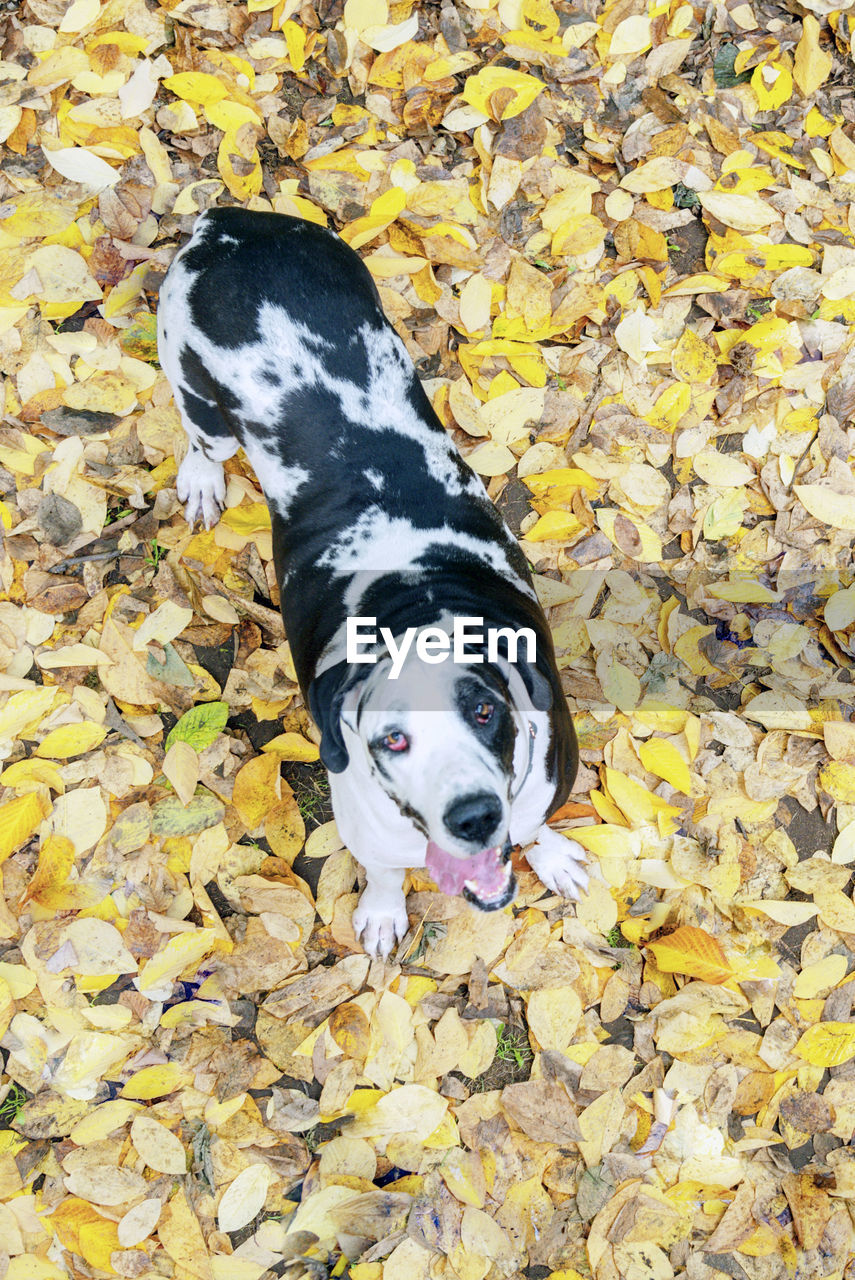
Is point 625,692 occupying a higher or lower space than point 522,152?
lower

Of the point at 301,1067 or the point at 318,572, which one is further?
the point at 301,1067

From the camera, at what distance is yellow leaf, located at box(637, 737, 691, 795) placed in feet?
13.8

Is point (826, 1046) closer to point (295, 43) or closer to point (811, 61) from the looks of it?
point (811, 61)

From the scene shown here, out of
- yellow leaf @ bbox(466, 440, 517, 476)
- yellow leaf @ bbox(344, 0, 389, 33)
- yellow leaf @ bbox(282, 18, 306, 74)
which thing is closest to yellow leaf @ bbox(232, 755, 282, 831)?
yellow leaf @ bbox(466, 440, 517, 476)

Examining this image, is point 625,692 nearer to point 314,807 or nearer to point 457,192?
point 314,807

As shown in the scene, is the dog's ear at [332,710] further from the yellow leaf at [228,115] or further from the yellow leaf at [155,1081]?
the yellow leaf at [228,115]

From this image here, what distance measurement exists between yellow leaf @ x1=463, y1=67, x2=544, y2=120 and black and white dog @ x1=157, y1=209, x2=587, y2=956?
1.62 metres

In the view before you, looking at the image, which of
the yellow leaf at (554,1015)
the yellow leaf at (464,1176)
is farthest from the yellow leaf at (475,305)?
the yellow leaf at (464,1176)

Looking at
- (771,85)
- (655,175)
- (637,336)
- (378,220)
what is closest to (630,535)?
(637,336)

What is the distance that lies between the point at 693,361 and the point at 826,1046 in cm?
312

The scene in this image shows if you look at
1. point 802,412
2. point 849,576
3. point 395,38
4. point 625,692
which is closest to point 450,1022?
point 625,692

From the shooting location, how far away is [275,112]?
501 centimetres

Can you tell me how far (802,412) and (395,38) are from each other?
2.83 meters

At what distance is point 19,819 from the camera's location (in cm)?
415
